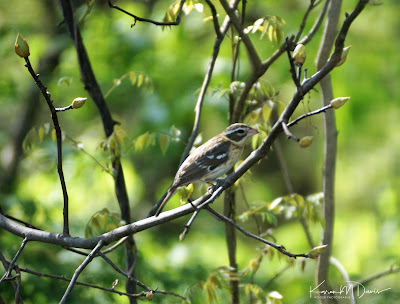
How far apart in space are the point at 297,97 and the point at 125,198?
1.84 m

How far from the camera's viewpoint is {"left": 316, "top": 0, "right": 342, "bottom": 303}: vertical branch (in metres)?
3.56

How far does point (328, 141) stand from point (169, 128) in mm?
2668

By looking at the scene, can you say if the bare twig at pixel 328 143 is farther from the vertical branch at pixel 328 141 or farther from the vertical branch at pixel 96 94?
the vertical branch at pixel 96 94

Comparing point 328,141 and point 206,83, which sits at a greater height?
point 206,83

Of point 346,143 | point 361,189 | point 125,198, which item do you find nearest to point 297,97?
point 125,198

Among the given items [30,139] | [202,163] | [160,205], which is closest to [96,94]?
[30,139]

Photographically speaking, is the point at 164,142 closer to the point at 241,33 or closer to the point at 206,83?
the point at 206,83

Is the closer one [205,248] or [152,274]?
[152,274]

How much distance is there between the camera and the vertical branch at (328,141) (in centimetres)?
356

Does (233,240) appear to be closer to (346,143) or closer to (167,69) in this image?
(167,69)

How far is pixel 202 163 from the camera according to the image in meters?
4.09

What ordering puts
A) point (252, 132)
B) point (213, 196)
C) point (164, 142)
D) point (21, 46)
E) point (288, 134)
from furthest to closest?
point (252, 132) → point (164, 142) → point (213, 196) → point (21, 46) → point (288, 134)

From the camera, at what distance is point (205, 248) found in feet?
24.1

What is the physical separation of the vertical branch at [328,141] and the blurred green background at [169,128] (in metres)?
0.32
